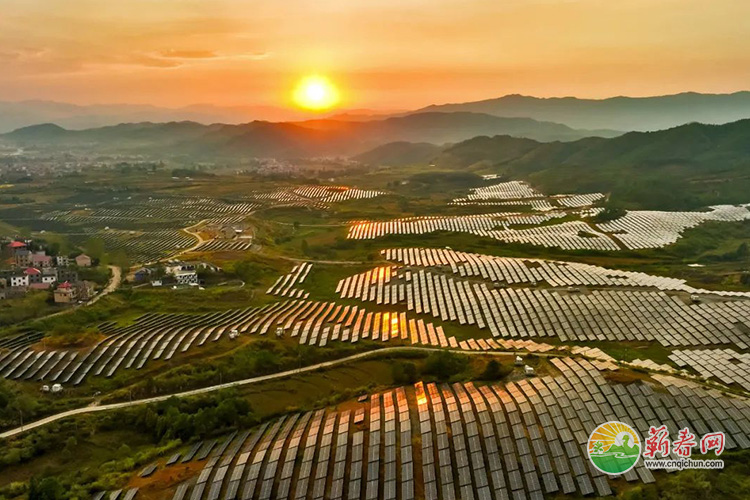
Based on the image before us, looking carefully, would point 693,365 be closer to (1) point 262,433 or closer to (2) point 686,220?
Answer: (1) point 262,433

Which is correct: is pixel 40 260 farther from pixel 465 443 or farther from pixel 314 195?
pixel 314 195

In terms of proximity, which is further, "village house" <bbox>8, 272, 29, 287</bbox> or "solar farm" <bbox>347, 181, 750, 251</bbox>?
"solar farm" <bbox>347, 181, 750, 251</bbox>

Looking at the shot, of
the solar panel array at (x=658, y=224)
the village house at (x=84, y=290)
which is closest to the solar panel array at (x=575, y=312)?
the village house at (x=84, y=290)

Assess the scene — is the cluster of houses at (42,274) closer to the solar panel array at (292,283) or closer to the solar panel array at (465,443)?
the solar panel array at (292,283)

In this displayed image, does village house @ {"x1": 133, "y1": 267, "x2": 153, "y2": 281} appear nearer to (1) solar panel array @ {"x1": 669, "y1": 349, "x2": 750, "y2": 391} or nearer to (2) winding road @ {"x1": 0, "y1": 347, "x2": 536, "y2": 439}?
(2) winding road @ {"x1": 0, "y1": 347, "x2": 536, "y2": 439}

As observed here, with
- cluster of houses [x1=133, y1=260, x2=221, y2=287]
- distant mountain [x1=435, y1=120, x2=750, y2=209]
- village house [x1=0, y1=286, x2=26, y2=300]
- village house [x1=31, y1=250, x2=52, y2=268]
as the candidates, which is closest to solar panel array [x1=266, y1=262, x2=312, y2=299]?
cluster of houses [x1=133, y1=260, x2=221, y2=287]

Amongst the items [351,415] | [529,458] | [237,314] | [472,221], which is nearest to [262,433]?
[351,415]
